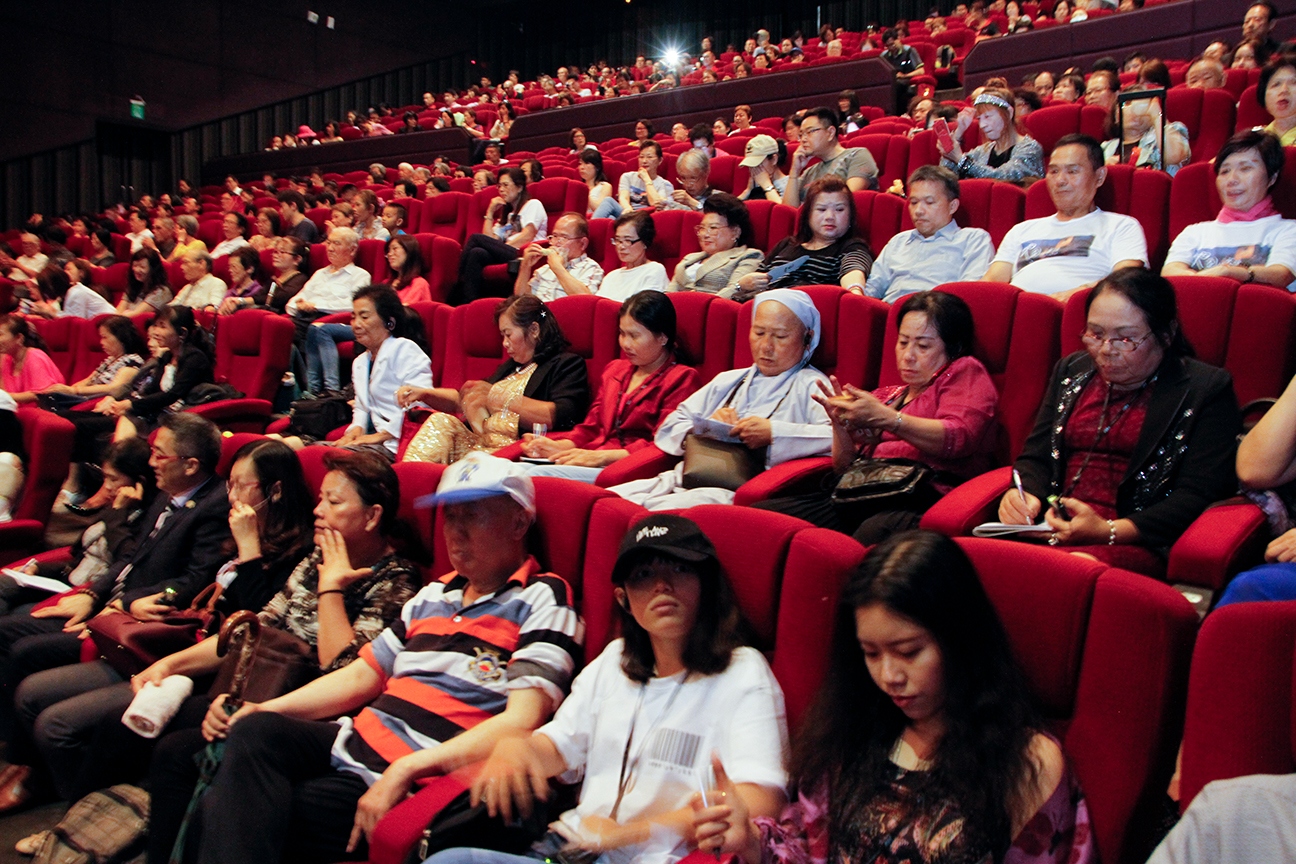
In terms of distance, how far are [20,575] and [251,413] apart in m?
0.86

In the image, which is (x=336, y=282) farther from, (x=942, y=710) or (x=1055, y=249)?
(x=942, y=710)

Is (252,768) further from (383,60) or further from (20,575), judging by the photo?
(383,60)

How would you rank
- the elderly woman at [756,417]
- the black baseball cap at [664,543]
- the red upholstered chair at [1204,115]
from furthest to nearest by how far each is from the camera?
1. the red upholstered chair at [1204,115]
2. the elderly woman at [756,417]
3. the black baseball cap at [664,543]

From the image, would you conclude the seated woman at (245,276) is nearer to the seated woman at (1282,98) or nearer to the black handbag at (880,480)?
the black handbag at (880,480)

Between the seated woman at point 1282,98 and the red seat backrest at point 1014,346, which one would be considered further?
the seated woman at point 1282,98

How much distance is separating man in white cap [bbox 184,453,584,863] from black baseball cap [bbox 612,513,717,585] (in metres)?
0.18

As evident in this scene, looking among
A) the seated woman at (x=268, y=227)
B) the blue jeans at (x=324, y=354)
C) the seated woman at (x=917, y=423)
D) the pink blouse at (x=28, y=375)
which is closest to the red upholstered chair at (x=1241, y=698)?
the seated woman at (x=917, y=423)

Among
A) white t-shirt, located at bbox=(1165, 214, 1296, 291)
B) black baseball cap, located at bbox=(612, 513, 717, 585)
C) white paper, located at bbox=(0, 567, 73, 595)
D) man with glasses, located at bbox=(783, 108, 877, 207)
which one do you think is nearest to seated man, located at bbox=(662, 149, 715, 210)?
man with glasses, located at bbox=(783, 108, 877, 207)

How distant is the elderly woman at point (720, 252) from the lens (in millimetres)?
2482

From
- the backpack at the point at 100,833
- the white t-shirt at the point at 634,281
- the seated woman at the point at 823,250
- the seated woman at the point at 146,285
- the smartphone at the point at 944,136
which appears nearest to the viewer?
the backpack at the point at 100,833

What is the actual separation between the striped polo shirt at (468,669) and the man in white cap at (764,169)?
2.49 meters

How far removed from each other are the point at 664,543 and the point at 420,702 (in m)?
0.40

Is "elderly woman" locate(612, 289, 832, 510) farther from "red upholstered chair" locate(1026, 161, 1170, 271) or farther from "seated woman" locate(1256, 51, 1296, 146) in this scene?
"seated woman" locate(1256, 51, 1296, 146)

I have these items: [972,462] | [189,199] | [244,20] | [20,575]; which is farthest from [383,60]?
[972,462]
